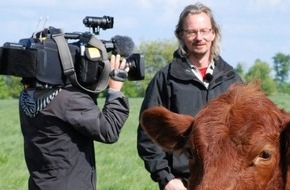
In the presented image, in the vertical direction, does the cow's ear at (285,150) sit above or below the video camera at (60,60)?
below

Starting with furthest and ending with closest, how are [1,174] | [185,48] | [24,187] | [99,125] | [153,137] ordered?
[1,174] < [24,187] < [185,48] < [99,125] < [153,137]

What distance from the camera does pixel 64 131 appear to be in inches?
236

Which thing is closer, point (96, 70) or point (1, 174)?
point (96, 70)

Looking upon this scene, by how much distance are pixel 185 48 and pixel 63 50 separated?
106 cm

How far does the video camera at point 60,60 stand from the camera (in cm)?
589

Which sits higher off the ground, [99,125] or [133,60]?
[133,60]

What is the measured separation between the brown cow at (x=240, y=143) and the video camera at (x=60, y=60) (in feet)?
Answer: 3.98

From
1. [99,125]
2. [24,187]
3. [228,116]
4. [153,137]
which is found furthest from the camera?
[24,187]

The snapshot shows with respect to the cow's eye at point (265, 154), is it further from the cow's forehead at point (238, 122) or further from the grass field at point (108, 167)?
the grass field at point (108, 167)

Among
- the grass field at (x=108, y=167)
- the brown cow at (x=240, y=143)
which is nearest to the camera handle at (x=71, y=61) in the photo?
the brown cow at (x=240, y=143)

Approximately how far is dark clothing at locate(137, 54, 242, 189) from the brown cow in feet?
3.30

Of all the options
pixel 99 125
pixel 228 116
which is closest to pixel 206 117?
pixel 228 116

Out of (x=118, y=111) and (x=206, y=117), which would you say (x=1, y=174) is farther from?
(x=206, y=117)

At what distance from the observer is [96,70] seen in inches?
237
